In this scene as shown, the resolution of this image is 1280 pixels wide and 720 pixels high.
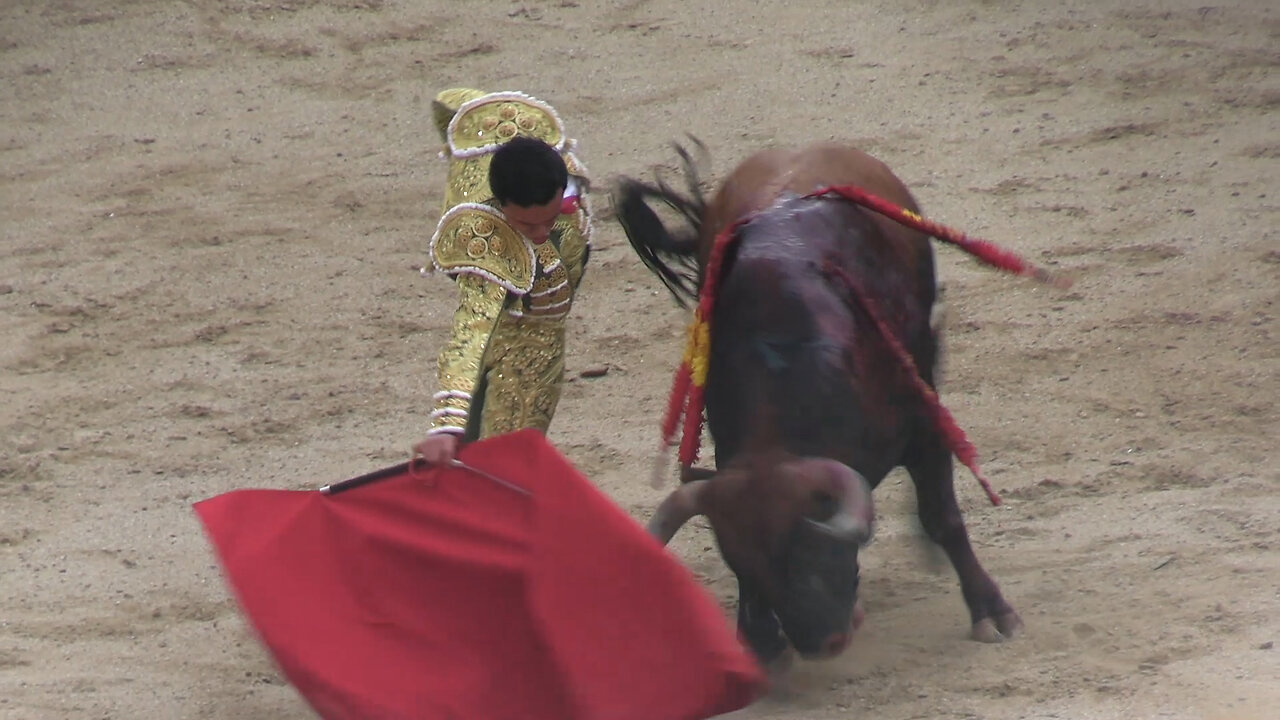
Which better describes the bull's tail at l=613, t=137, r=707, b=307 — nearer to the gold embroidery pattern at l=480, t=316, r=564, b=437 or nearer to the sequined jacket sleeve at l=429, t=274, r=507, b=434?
the gold embroidery pattern at l=480, t=316, r=564, b=437

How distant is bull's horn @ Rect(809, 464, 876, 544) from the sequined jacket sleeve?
29.9 inches

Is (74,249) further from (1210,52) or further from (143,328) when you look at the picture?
(1210,52)

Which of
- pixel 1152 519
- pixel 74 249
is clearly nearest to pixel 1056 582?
pixel 1152 519

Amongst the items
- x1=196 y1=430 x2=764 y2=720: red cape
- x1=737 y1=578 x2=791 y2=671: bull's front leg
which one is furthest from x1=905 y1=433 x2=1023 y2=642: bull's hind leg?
x1=196 y1=430 x2=764 y2=720: red cape

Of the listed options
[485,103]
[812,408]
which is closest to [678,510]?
[812,408]

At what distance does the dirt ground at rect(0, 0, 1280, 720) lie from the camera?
404 centimetres

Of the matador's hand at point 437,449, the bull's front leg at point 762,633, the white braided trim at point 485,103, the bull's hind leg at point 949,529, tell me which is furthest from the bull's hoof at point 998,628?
the white braided trim at point 485,103

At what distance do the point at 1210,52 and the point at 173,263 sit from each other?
433 cm

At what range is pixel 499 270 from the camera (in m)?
3.74

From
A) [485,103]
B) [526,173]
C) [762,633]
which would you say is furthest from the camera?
[485,103]

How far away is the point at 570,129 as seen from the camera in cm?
732

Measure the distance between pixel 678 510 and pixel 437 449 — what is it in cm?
53

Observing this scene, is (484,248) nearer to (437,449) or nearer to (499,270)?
(499,270)

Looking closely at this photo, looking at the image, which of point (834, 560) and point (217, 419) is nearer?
point (834, 560)
